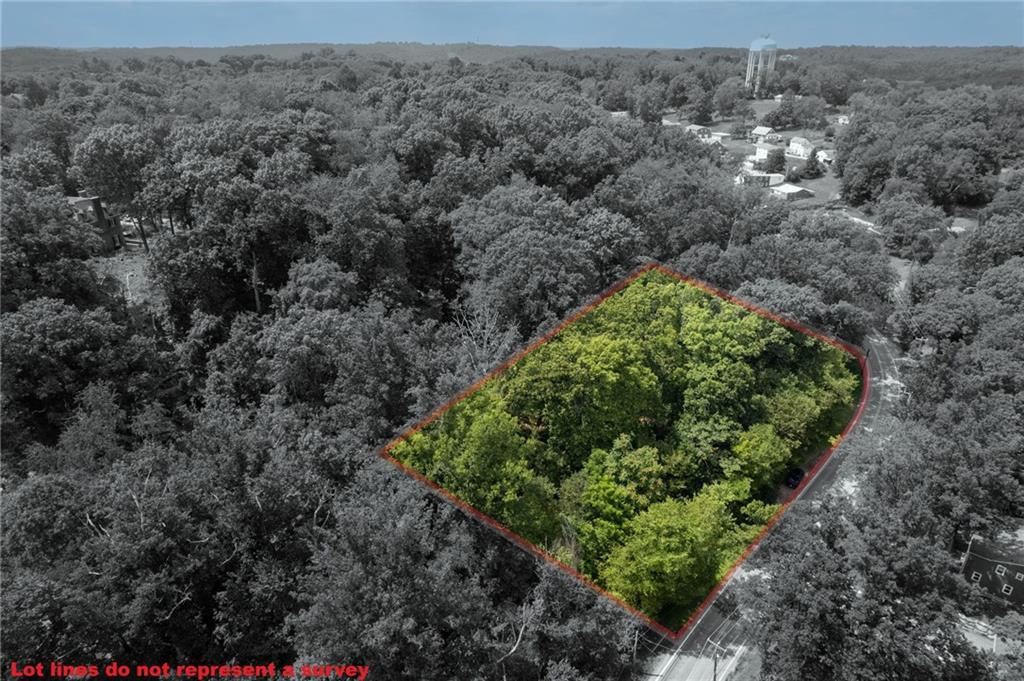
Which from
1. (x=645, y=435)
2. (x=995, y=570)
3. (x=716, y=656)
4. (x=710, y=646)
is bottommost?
(x=710, y=646)

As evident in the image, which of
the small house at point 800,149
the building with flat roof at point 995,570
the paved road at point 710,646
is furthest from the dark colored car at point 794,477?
the small house at point 800,149

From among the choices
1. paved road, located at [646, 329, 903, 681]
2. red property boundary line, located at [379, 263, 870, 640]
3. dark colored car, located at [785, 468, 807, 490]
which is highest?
red property boundary line, located at [379, 263, 870, 640]

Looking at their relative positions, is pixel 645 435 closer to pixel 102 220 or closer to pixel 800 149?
pixel 102 220

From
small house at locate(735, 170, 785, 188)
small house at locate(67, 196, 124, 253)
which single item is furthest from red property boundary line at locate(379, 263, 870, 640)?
small house at locate(735, 170, 785, 188)

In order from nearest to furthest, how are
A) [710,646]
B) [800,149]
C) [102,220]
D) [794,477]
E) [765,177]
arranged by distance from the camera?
[710,646], [794,477], [102,220], [765,177], [800,149]

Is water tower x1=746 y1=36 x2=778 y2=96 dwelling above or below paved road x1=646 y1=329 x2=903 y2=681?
above

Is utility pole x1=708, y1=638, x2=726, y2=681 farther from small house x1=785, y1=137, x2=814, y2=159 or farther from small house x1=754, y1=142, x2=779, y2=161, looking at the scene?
small house x1=785, y1=137, x2=814, y2=159

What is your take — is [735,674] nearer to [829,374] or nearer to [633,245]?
[829,374]

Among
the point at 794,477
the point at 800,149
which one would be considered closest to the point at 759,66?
the point at 800,149
